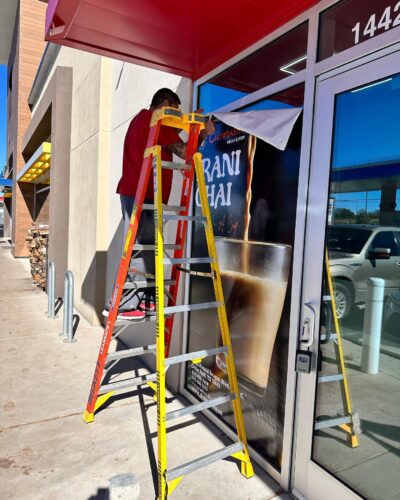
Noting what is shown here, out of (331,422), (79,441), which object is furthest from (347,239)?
(79,441)

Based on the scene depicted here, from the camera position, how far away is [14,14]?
19422mm

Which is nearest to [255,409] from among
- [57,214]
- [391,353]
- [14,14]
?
[391,353]

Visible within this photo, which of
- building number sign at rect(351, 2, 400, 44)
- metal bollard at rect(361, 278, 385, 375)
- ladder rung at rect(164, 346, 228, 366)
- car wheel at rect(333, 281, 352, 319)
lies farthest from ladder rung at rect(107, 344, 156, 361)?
building number sign at rect(351, 2, 400, 44)

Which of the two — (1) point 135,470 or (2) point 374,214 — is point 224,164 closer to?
(2) point 374,214

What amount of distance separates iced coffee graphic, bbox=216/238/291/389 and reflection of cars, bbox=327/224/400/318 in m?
0.38

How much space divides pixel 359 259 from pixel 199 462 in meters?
1.48

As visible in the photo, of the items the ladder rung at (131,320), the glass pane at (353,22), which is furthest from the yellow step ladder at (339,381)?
the ladder rung at (131,320)

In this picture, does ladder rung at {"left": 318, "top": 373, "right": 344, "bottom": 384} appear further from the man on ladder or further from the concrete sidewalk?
the man on ladder

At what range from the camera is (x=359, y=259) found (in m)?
2.15

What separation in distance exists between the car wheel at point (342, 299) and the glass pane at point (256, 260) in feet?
1.16

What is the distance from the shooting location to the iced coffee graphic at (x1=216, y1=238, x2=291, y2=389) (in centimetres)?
268

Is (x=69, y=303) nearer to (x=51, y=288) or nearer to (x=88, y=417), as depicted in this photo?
(x=51, y=288)

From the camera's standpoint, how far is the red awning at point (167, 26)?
2.50m

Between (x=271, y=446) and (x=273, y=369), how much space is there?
504 mm
